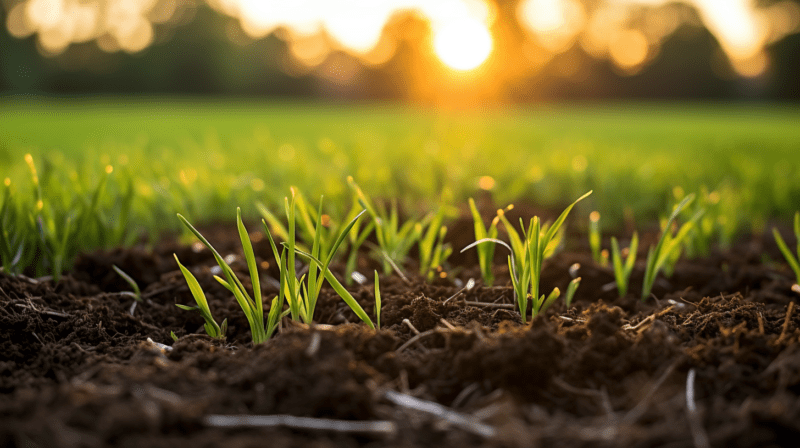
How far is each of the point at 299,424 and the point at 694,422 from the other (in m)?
0.60

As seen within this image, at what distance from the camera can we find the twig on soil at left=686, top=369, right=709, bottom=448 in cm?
77

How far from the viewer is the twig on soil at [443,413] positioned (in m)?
0.84

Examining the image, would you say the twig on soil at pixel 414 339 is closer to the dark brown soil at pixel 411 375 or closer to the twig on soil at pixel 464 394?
the dark brown soil at pixel 411 375

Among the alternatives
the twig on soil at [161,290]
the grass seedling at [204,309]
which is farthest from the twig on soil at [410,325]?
the twig on soil at [161,290]

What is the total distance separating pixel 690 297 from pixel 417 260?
34.7 inches

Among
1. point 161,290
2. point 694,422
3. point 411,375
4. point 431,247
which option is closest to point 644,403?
point 694,422

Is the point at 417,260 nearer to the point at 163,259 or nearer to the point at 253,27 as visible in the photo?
the point at 163,259

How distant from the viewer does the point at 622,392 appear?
0.98m

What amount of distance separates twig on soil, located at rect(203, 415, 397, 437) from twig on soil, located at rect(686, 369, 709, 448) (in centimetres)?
44

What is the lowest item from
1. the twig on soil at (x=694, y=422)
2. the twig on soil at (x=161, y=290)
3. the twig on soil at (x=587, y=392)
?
the twig on soil at (x=161, y=290)

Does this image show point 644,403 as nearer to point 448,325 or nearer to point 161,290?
point 448,325

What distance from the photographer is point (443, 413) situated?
88 centimetres

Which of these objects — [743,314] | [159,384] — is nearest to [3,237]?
[159,384]

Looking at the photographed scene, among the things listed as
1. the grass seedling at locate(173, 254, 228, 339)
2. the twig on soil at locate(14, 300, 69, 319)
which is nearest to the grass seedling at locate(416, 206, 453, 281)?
the grass seedling at locate(173, 254, 228, 339)
